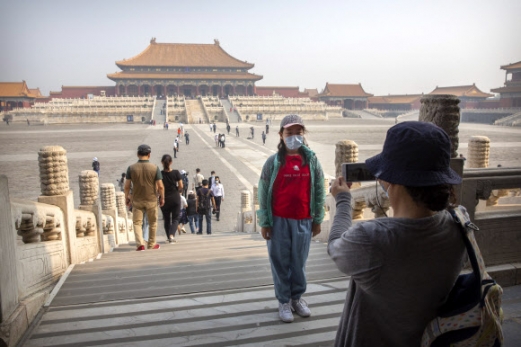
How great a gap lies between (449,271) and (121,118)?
157 feet

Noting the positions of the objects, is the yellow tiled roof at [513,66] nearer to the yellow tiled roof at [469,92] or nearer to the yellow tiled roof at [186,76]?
the yellow tiled roof at [469,92]

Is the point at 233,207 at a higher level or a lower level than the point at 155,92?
lower

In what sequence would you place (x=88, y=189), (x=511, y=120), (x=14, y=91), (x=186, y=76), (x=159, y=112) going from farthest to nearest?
(x=186, y=76), (x=14, y=91), (x=159, y=112), (x=511, y=120), (x=88, y=189)

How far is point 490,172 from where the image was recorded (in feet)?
9.92

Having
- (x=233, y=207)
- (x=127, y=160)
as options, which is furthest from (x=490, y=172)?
(x=127, y=160)

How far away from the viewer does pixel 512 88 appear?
137 ft

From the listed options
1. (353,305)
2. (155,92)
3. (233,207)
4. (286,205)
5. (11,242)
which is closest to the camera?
(353,305)

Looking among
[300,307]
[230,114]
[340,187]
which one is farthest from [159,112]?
[340,187]

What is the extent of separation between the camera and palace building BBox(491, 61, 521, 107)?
41.4 meters

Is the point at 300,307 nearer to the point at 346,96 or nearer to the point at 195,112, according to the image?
the point at 195,112

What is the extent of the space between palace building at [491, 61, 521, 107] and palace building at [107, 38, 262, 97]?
107ft

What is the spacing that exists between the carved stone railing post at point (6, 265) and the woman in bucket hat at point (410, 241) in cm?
191

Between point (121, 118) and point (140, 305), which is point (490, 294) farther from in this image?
point (121, 118)

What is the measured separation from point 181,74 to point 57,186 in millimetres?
57468
